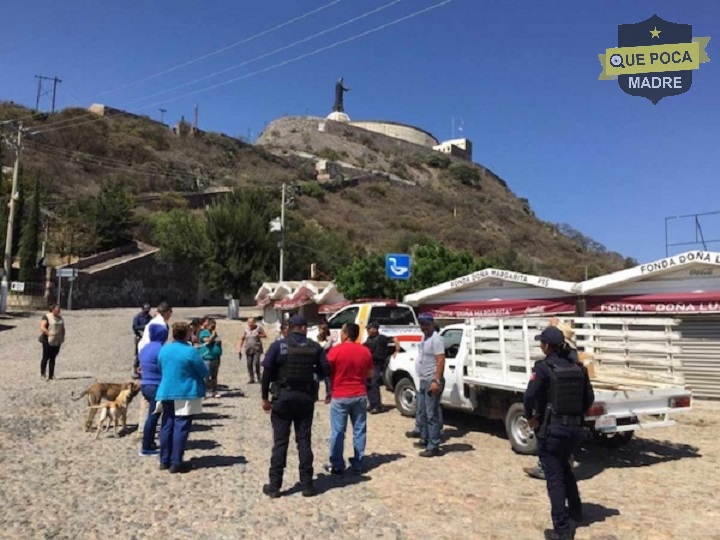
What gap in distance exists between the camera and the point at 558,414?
5.43 m

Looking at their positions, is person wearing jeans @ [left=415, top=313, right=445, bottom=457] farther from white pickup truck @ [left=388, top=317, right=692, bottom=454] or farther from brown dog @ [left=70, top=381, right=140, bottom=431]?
brown dog @ [left=70, top=381, right=140, bottom=431]

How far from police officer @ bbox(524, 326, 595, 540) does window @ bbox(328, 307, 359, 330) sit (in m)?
11.0

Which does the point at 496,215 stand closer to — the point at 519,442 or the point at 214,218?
the point at 214,218

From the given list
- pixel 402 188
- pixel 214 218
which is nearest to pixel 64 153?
pixel 214 218

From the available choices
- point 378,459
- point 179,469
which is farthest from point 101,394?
point 378,459

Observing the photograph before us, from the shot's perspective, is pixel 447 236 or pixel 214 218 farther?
pixel 447 236

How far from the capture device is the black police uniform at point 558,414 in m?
5.37

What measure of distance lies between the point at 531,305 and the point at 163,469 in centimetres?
1148

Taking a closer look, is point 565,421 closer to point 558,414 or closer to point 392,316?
point 558,414

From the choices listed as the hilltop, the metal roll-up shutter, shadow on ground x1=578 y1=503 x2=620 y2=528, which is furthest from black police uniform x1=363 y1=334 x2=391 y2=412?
the hilltop

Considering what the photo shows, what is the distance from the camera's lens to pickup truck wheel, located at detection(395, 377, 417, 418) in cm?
1162

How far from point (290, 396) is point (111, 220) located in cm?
4859

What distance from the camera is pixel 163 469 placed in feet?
24.1

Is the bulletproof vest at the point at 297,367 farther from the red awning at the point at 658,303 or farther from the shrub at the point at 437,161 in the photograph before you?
the shrub at the point at 437,161
